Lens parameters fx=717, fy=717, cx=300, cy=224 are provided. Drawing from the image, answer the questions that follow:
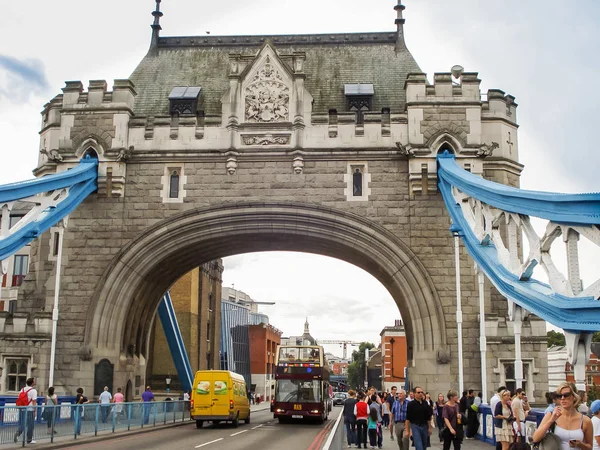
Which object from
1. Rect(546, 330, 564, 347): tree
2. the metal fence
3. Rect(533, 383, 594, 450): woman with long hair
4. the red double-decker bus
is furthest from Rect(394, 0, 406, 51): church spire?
Rect(546, 330, 564, 347): tree

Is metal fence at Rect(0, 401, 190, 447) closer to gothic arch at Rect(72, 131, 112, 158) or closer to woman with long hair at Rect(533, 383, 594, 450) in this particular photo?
gothic arch at Rect(72, 131, 112, 158)

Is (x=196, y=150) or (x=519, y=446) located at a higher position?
(x=196, y=150)

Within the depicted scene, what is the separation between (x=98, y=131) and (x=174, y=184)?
3098mm

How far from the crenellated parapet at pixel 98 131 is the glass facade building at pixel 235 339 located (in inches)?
1660

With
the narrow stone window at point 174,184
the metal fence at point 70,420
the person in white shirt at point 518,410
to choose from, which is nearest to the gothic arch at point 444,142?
the narrow stone window at point 174,184

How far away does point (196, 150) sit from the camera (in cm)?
2395

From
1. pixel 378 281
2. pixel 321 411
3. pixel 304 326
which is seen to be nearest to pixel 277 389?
pixel 321 411

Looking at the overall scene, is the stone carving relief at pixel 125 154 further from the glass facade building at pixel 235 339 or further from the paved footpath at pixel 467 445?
the glass facade building at pixel 235 339

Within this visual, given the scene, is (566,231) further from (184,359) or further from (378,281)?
(184,359)

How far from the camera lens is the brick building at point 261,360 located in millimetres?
78250

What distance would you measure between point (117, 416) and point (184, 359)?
15.4 meters

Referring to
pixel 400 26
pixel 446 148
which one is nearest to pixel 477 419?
pixel 446 148

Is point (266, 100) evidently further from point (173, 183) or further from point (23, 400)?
point (23, 400)

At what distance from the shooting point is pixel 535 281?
524 inches
